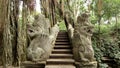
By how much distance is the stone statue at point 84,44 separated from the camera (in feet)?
14.3

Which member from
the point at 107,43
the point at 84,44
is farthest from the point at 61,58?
the point at 107,43

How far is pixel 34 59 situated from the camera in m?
4.30

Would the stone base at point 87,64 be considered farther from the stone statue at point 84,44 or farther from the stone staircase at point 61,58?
the stone staircase at point 61,58

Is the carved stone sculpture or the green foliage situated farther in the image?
the green foliage

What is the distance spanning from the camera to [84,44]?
448 centimetres

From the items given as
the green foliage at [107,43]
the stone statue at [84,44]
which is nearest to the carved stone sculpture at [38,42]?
the stone statue at [84,44]

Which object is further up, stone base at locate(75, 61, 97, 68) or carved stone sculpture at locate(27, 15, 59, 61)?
carved stone sculpture at locate(27, 15, 59, 61)

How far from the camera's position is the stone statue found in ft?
14.3

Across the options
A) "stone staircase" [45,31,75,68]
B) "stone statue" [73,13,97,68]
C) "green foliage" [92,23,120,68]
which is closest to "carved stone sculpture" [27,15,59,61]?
"stone staircase" [45,31,75,68]

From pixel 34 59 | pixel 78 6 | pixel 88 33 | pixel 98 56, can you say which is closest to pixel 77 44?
pixel 88 33

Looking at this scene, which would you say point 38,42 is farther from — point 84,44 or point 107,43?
point 107,43

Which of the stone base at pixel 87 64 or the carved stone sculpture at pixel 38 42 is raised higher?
the carved stone sculpture at pixel 38 42

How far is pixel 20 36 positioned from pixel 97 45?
11.9ft

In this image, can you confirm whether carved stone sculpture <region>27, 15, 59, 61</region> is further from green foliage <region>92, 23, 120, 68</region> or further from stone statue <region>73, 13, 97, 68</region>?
green foliage <region>92, 23, 120, 68</region>
